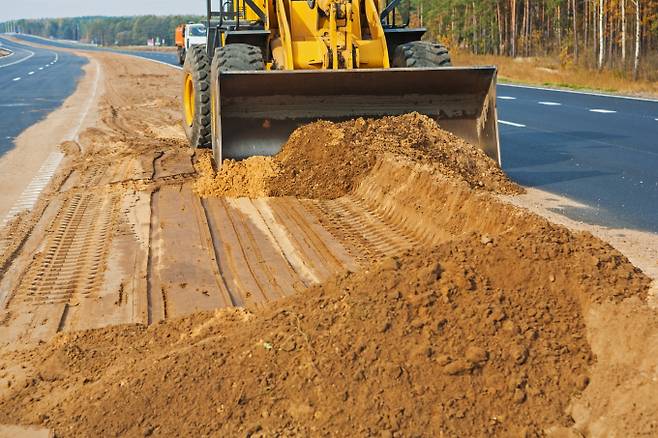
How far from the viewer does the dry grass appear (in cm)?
2931

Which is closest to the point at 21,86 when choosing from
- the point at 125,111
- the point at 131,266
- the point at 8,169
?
the point at 125,111

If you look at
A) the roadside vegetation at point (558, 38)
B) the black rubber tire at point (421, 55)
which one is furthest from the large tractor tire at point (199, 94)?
the roadside vegetation at point (558, 38)

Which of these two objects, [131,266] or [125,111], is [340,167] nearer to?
[131,266]

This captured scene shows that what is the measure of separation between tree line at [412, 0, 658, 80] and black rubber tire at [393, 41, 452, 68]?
109 ft

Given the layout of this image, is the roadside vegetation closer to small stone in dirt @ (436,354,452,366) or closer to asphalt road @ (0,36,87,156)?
asphalt road @ (0,36,87,156)

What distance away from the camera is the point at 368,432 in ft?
14.0

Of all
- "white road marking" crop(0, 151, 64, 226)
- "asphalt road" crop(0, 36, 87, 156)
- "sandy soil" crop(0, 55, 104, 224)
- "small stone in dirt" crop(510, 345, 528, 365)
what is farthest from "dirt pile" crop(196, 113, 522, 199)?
"asphalt road" crop(0, 36, 87, 156)

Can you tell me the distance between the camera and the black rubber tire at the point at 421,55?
1162cm

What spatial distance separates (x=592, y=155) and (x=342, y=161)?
5034 mm

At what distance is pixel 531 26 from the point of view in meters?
65.1

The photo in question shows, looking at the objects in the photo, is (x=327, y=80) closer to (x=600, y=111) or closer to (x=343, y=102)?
(x=343, y=102)

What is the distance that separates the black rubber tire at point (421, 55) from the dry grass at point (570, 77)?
16.2 metres

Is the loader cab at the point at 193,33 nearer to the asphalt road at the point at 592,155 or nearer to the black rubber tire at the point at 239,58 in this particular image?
the asphalt road at the point at 592,155

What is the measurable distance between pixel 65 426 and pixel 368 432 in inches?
60.8
